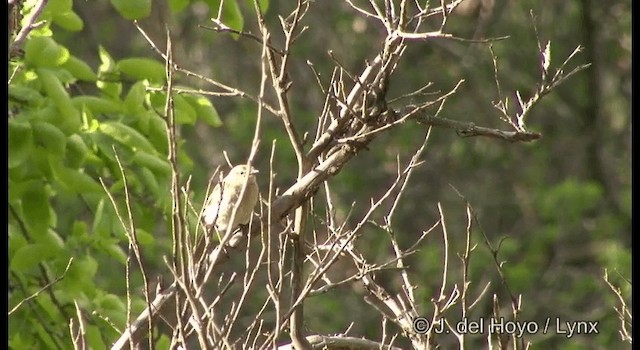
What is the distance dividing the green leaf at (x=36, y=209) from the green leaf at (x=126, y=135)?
402 millimetres

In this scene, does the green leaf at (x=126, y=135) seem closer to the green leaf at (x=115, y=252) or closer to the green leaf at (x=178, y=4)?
the green leaf at (x=115, y=252)

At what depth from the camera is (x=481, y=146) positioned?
13.8 m

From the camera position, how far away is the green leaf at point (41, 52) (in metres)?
5.38

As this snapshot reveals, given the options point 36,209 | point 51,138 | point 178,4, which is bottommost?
point 36,209

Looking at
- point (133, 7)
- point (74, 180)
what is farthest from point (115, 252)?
point (133, 7)

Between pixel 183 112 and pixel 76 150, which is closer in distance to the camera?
A: pixel 76 150

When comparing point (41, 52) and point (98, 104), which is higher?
point (41, 52)

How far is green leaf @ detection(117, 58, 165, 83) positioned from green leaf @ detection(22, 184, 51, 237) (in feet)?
2.72

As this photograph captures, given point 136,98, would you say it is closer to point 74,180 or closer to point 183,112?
point 183,112

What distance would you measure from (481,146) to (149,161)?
867 cm

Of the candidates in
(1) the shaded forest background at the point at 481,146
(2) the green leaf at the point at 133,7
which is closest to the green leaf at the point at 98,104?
(2) the green leaf at the point at 133,7

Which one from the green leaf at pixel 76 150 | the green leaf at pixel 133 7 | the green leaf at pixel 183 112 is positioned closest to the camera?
the green leaf at pixel 133 7

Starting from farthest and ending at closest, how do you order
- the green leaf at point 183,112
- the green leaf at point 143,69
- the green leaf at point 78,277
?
the green leaf at point 143,69 → the green leaf at point 183,112 → the green leaf at point 78,277

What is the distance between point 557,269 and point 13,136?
9000mm
